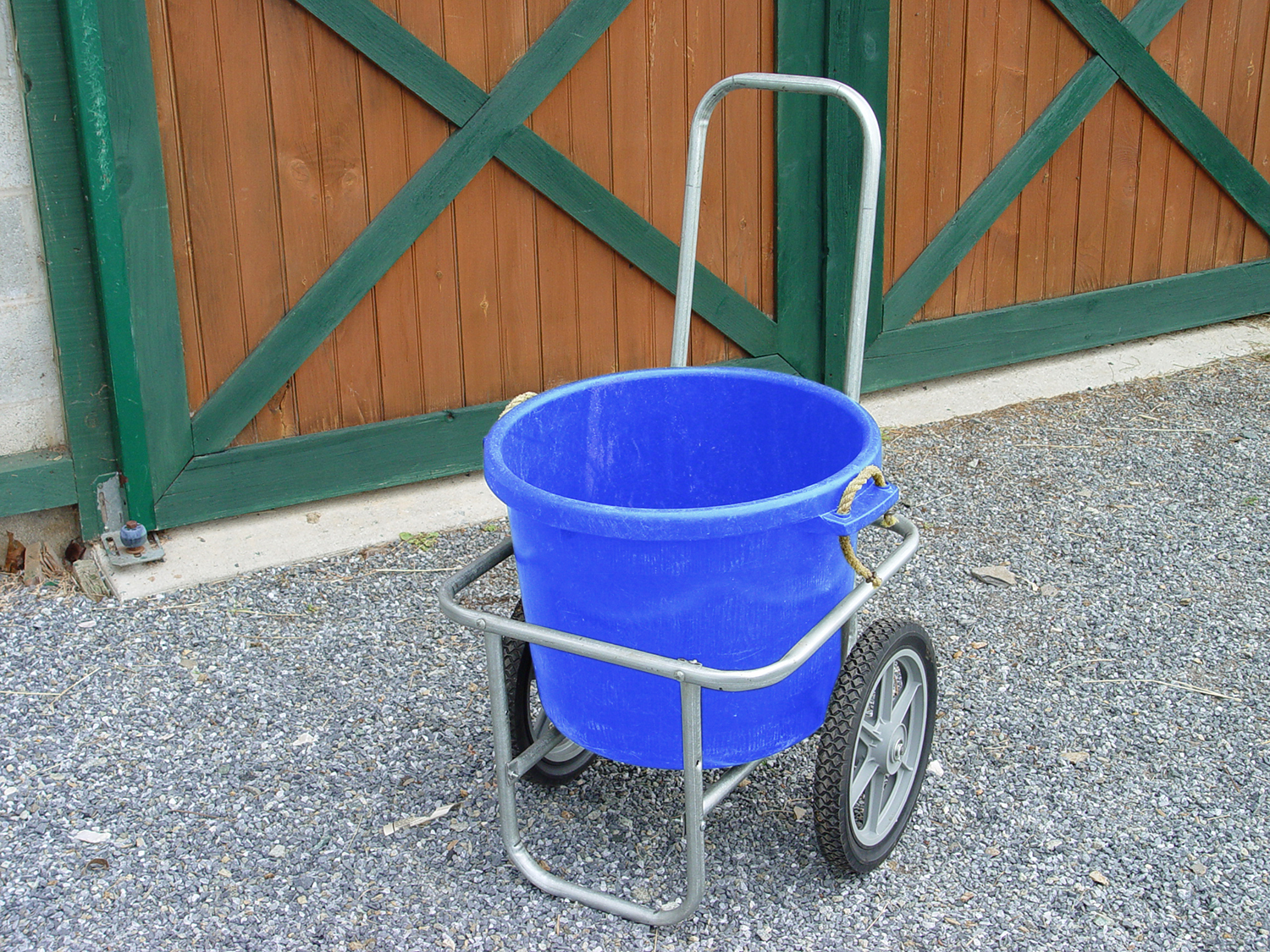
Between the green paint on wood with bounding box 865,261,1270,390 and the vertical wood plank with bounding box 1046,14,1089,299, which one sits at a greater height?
the vertical wood plank with bounding box 1046,14,1089,299

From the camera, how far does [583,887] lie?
2201 millimetres

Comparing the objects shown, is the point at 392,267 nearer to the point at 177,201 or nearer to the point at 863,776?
the point at 177,201

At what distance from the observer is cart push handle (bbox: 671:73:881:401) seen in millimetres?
2123

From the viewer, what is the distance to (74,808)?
2424mm

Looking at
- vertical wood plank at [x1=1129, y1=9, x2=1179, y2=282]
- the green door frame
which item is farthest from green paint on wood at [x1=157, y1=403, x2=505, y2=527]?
vertical wood plank at [x1=1129, y1=9, x2=1179, y2=282]

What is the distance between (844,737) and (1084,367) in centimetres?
321

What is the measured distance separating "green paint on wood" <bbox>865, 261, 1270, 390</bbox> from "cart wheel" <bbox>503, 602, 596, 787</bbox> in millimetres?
2319

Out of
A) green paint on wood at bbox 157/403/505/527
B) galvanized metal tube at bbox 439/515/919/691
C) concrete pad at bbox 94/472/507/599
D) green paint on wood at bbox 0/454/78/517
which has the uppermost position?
galvanized metal tube at bbox 439/515/919/691

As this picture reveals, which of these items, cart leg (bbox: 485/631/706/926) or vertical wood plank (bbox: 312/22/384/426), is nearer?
cart leg (bbox: 485/631/706/926)

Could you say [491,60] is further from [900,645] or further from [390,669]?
[900,645]

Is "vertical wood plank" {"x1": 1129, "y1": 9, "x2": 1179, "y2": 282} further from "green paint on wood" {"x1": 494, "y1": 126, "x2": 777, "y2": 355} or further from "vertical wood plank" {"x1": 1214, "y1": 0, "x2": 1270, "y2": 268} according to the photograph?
"green paint on wood" {"x1": 494, "y1": 126, "x2": 777, "y2": 355}

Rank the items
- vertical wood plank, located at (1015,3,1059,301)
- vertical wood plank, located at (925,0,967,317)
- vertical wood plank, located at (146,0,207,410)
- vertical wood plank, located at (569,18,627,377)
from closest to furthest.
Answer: vertical wood plank, located at (146,0,207,410)
vertical wood plank, located at (569,18,627,377)
vertical wood plank, located at (925,0,967,317)
vertical wood plank, located at (1015,3,1059,301)

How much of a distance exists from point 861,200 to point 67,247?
2027 mm

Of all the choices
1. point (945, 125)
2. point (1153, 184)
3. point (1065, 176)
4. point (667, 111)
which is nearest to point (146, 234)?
point (667, 111)
